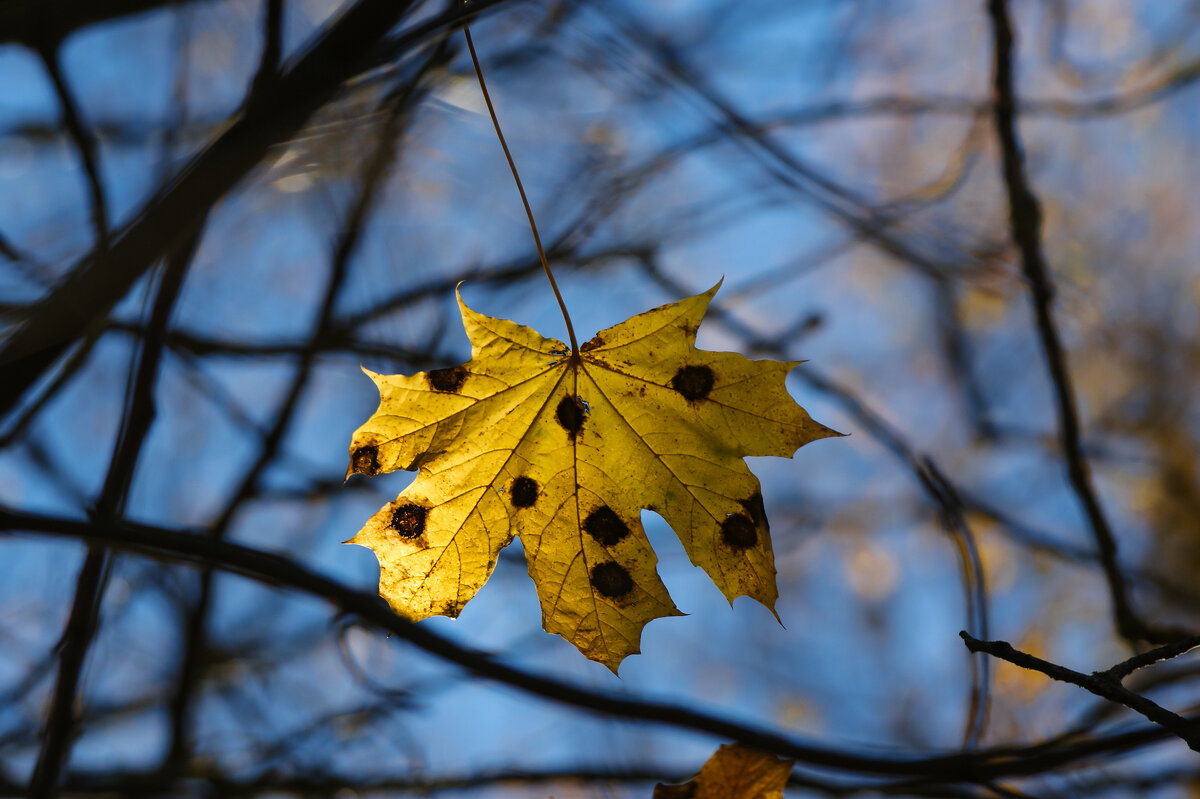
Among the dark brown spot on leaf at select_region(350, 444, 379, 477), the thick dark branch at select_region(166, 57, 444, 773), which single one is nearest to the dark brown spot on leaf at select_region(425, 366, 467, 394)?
the dark brown spot on leaf at select_region(350, 444, 379, 477)

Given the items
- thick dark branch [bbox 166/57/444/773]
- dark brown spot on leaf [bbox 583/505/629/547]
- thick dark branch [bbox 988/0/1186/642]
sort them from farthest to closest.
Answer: thick dark branch [bbox 166/57/444/773], thick dark branch [bbox 988/0/1186/642], dark brown spot on leaf [bbox 583/505/629/547]

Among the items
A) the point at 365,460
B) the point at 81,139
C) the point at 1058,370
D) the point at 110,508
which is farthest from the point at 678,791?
the point at 81,139

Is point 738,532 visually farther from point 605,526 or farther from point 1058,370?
point 1058,370

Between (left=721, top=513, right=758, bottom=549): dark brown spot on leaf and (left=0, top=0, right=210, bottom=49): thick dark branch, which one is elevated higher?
(left=0, top=0, right=210, bottom=49): thick dark branch

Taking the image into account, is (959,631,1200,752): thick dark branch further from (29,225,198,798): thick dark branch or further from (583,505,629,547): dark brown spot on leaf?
(29,225,198,798): thick dark branch

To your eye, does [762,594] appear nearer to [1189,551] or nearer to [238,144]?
[238,144]
